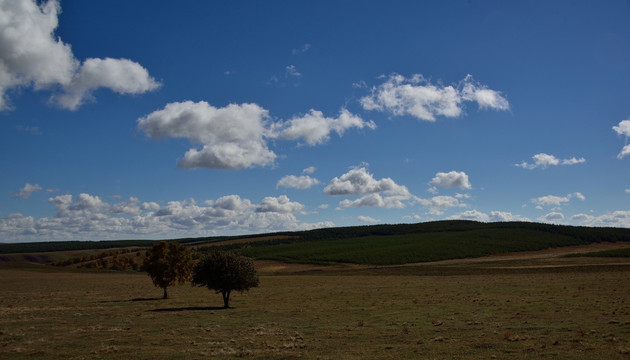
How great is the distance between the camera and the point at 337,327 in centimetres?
3222

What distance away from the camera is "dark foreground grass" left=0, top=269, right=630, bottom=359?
76.8 ft

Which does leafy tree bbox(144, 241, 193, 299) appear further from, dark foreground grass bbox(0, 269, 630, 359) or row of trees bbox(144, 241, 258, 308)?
row of trees bbox(144, 241, 258, 308)

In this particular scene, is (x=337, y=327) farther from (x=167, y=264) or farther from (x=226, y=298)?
(x=167, y=264)

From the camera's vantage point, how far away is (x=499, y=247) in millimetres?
177125

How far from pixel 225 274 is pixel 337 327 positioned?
19.9 m

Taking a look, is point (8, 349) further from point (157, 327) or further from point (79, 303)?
point (79, 303)

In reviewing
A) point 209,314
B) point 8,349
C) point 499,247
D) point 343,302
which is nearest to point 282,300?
point 343,302

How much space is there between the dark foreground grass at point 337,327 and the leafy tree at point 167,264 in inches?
308

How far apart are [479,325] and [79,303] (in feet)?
152

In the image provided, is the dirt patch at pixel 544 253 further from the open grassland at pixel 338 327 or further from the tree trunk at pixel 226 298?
the tree trunk at pixel 226 298

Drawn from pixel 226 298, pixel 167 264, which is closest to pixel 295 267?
pixel 167 264

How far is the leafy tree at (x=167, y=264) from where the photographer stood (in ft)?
200

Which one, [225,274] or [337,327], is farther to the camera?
[225,274]

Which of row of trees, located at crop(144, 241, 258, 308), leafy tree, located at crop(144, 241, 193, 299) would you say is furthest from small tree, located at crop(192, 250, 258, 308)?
leafy tree, located at crop(144, 241, 193, 299)
